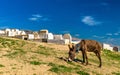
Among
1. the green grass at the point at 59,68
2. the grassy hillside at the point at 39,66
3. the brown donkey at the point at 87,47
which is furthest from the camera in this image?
the brown donkey at the point at 87,47

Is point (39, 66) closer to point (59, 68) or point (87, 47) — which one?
point (59, 68)

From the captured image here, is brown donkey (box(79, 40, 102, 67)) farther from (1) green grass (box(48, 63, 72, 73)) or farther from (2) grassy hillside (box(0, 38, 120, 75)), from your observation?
(1) green grass (box(48, 63, 72, 73))

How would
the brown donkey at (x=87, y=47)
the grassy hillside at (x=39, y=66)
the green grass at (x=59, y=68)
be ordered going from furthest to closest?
the brown donkey at (x=87, y=47), the green grass at (x=59, y=68), the grassy hillside at (x=39, y=66)

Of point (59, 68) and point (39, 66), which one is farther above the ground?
point (39, 66)

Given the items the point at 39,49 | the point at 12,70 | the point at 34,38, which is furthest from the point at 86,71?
the point at 34,38

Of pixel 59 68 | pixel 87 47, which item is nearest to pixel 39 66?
pixel 59 68

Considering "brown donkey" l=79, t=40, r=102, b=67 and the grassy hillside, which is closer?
the grassy hillside

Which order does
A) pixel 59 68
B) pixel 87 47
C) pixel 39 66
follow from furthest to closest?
pixel 87 47 < pixel 39 66 < pixel 59 68

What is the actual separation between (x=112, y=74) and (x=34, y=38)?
2527 cm

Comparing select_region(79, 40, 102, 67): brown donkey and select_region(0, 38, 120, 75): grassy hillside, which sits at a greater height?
select_region(79, 40, 102, 67): brown donkey

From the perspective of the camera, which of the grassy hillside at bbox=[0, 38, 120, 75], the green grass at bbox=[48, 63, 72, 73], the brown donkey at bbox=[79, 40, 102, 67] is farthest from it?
the brown donkey at bbox=[79, 40, 102, 67]

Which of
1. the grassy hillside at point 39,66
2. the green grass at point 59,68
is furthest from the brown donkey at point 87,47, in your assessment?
the green grass at point 59,68

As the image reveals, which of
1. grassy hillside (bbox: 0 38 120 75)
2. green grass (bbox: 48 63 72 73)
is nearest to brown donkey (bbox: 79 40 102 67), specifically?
grassy hillside (bbox: 0 38 120 75)

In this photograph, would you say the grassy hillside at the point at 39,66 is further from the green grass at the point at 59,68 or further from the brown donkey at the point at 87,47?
the brown donkey at the point at 87,47
